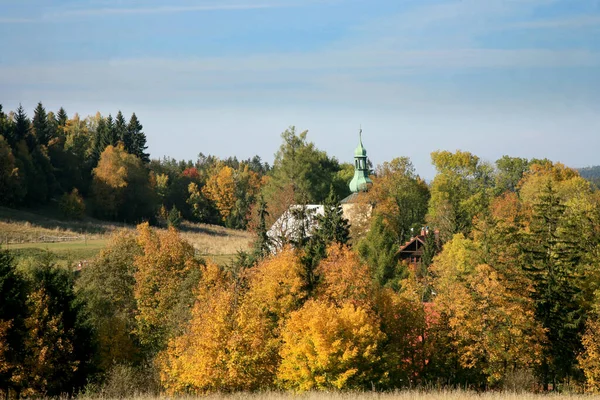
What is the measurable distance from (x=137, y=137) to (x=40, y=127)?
20557 mm

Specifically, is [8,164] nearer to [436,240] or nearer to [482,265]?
[436,240]

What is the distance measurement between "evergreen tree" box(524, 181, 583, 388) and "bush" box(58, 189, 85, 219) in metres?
68.2

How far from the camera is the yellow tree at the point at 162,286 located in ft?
171

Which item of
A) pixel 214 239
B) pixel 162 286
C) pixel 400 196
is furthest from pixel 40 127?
pixel 162 286

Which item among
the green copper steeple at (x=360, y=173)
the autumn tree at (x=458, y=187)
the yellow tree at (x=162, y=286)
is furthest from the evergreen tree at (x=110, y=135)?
the yellow tree at (x=162, y=286)

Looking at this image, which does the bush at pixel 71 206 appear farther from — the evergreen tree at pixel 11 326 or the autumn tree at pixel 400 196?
the evergreen tree at pixel 11 326

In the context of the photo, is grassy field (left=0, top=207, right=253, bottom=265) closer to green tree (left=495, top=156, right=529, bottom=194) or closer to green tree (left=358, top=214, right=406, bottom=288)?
green tree (left=358, top=214, right=406, bottom=288)

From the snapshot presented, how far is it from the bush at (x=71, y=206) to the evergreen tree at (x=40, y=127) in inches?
663

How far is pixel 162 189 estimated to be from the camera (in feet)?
449

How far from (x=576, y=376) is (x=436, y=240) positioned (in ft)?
113

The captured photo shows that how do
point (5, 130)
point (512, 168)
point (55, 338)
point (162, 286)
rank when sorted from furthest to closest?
point (512, 168) → point (5, 130) → point (162, 286) → point (55, 338)

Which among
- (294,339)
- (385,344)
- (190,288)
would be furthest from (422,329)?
(190,288)

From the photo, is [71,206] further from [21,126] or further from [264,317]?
[264,317]

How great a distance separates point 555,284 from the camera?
49.2m
